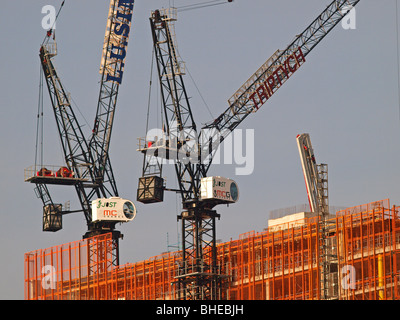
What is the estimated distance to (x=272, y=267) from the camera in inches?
6014

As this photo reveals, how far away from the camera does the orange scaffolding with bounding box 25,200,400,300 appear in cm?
14025

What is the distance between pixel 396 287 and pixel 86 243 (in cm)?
6067

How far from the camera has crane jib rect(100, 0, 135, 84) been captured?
591 feet

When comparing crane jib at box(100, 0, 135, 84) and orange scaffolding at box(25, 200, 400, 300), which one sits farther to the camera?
crane jib at box(100, 0, 135, 84)

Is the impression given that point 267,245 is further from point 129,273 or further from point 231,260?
point 129,273

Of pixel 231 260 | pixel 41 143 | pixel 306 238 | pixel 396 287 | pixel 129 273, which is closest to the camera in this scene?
pixel 396 287

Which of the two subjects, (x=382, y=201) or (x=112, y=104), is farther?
(x=112, y=104)

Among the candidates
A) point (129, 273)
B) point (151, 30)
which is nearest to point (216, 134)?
point (151, 30)

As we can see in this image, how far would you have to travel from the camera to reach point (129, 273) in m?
176

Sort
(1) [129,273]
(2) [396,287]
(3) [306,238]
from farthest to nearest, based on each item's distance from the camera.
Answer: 1. (1) [129,273]
2. (3) [306,238]
3. (2) [396,287]

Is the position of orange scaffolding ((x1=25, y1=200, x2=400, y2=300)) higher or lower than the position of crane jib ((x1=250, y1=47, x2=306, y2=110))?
lower

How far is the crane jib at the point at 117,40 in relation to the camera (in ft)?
591

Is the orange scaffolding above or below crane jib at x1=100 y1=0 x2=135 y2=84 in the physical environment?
below

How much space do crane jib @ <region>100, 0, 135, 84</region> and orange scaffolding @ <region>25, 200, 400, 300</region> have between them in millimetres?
27292
